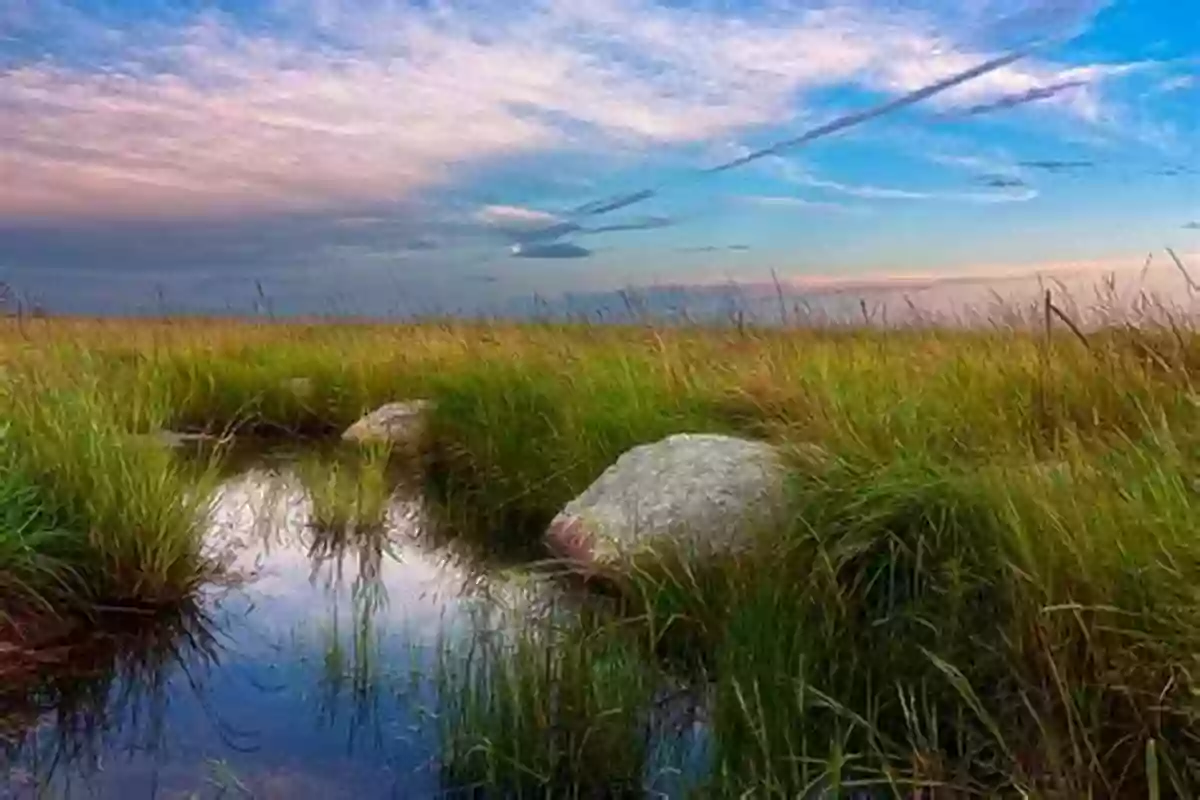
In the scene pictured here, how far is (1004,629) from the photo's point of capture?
2.46 meters

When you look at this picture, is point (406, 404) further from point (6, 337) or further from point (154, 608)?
point (154, 608)

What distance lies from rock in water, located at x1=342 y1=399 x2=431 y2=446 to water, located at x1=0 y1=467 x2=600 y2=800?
2.58 metres

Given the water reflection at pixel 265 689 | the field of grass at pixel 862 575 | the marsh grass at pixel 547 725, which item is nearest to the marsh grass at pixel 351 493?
the field of grass at pixel 862 575

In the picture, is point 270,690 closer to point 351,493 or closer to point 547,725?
point 547,725

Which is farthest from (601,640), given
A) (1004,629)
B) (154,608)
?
(154,608)

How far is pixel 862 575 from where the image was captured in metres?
2.92

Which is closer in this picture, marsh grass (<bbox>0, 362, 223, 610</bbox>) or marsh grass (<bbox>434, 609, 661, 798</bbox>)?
marsh grass (<bbox>434, 609, 661, 798</bbox>)

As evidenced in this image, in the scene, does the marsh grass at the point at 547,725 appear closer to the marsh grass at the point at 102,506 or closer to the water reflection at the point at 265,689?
the water reflection at the point at 265,689

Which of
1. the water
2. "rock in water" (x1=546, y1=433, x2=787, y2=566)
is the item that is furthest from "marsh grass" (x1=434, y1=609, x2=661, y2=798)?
"rock in water" (x1=546, y1=433, x2=787, y2=566)

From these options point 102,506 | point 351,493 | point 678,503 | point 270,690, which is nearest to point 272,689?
point 270,690

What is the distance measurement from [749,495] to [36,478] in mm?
2393

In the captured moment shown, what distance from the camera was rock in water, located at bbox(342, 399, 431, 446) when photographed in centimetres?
729

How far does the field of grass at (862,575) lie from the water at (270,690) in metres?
0.19

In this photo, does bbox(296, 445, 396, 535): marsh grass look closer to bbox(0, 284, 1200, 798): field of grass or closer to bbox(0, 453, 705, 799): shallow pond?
bbox(0, 284, 1200, 798): field of grass
